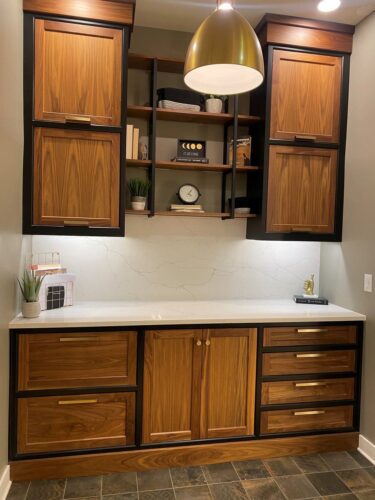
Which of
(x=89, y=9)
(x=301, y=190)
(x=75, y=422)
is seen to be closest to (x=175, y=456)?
(x=75, y=422)

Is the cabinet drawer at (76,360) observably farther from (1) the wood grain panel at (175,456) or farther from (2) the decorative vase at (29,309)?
(1) the wood grain panel at (175,456)

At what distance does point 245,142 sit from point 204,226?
70 centimetres

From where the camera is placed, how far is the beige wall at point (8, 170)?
6.61 ft

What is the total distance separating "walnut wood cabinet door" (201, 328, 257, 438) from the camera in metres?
2.49

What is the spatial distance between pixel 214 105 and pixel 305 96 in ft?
2.12

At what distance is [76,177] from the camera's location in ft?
8.18

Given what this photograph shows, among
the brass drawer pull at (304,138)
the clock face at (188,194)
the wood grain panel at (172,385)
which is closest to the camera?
the wood grain panel at (172,385)

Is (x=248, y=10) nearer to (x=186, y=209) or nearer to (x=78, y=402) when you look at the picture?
(x=186, y=209)

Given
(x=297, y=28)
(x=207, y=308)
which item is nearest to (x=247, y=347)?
(x=207, y=308)

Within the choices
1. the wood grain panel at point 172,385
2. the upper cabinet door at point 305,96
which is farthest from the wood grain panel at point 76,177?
the upper cabinet door at point 305,96

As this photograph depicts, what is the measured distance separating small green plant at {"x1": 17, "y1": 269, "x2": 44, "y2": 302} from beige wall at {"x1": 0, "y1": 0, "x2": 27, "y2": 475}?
2.7 inches

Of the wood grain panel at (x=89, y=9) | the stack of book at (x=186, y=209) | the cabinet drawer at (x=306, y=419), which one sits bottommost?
the cabinet drawer at (x=306, y=419)

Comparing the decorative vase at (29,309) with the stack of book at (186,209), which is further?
the stack of book at (186,209)

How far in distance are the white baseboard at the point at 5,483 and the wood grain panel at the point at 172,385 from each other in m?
0.78
